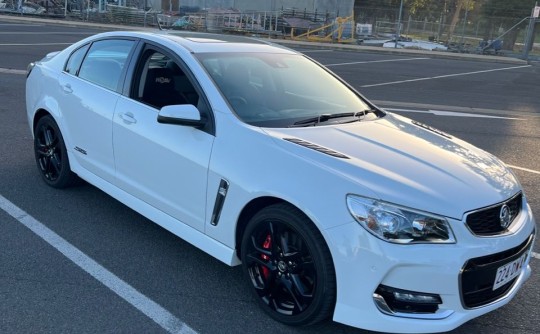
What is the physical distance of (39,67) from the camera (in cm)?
554

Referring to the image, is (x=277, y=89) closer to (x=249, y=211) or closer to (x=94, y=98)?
(x=249, y=211)

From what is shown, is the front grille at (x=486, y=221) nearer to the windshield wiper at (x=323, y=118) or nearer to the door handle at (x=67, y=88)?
the windshield wiper at (x=323, y=118)

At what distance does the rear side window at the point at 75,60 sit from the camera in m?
5.05

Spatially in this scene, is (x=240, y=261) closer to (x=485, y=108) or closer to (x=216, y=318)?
(x=216, y=318)

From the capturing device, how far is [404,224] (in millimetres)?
2803

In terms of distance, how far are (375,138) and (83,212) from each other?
265cm

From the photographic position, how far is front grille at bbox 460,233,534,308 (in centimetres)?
283

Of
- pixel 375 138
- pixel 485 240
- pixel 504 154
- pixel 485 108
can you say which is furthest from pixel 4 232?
pixel 485 108

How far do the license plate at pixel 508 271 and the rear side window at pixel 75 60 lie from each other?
3.92 metres

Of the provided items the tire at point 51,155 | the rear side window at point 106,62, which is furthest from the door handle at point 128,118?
the tire at point 51,155

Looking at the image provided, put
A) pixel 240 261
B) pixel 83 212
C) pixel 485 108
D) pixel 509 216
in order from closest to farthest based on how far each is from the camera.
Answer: pixel 509 216, pixel 240 261, pixel 83 212, pixel 485 108

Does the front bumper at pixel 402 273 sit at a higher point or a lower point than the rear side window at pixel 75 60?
lower

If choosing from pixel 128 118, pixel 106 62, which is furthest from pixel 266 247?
pixel 106 62

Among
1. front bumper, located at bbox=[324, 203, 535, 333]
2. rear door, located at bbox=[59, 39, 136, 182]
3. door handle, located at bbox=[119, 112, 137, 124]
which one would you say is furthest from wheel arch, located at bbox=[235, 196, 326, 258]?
rear door, located at bbox=[59, 39, 136, 182]
